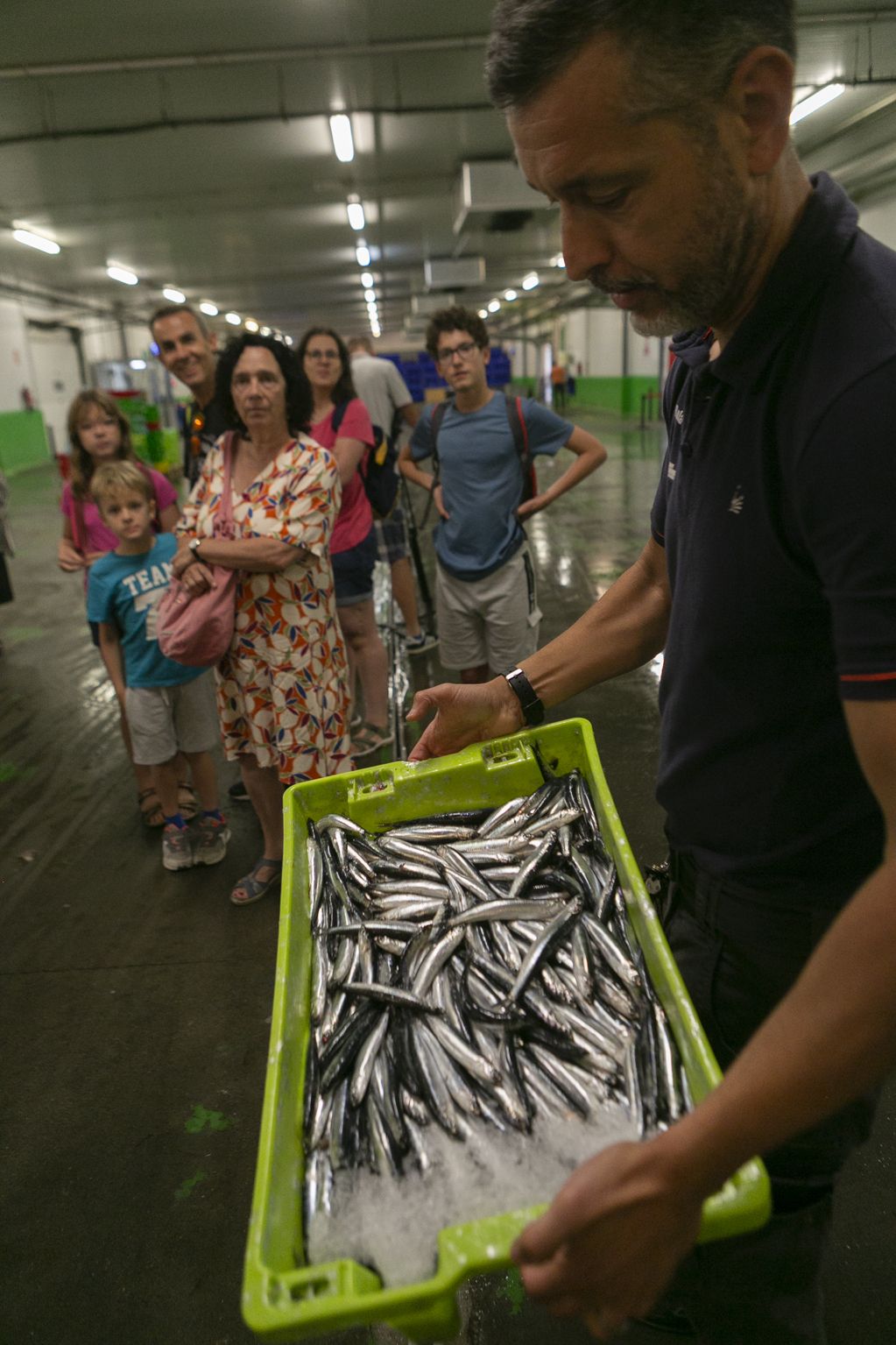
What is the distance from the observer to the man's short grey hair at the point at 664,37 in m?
0.94

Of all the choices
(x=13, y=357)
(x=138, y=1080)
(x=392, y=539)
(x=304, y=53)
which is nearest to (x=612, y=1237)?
(x=138, y=1080)

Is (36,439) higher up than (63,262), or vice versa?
(63,262)

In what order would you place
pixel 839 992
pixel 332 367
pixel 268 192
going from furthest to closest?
1. pixel 268 192
2. pixel 332 367
3. pixel 839 992

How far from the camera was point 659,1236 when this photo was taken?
866mm

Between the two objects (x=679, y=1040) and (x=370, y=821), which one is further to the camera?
(x=370, y=821)

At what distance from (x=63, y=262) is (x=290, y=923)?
24.4 m

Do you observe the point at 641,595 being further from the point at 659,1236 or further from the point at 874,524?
the point at 659,1236

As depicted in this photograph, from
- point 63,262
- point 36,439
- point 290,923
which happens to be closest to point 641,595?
point 290,923

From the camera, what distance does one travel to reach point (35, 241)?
56.3 feet

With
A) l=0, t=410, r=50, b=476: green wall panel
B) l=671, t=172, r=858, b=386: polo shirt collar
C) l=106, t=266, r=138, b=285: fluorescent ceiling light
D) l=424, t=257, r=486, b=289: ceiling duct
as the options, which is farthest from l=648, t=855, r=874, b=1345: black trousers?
l=106, t=266, r=138, b=285: fluorescent ceiling light

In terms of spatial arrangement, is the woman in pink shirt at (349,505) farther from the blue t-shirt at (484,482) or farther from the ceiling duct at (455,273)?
the ceiling duct at (455,273)

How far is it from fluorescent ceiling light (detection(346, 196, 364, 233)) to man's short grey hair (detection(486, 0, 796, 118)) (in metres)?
16.8

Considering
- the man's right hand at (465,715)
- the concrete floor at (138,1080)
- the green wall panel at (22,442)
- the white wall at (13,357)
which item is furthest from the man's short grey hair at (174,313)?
the white wall at (13,357)

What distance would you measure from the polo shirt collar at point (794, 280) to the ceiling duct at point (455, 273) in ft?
70.9
